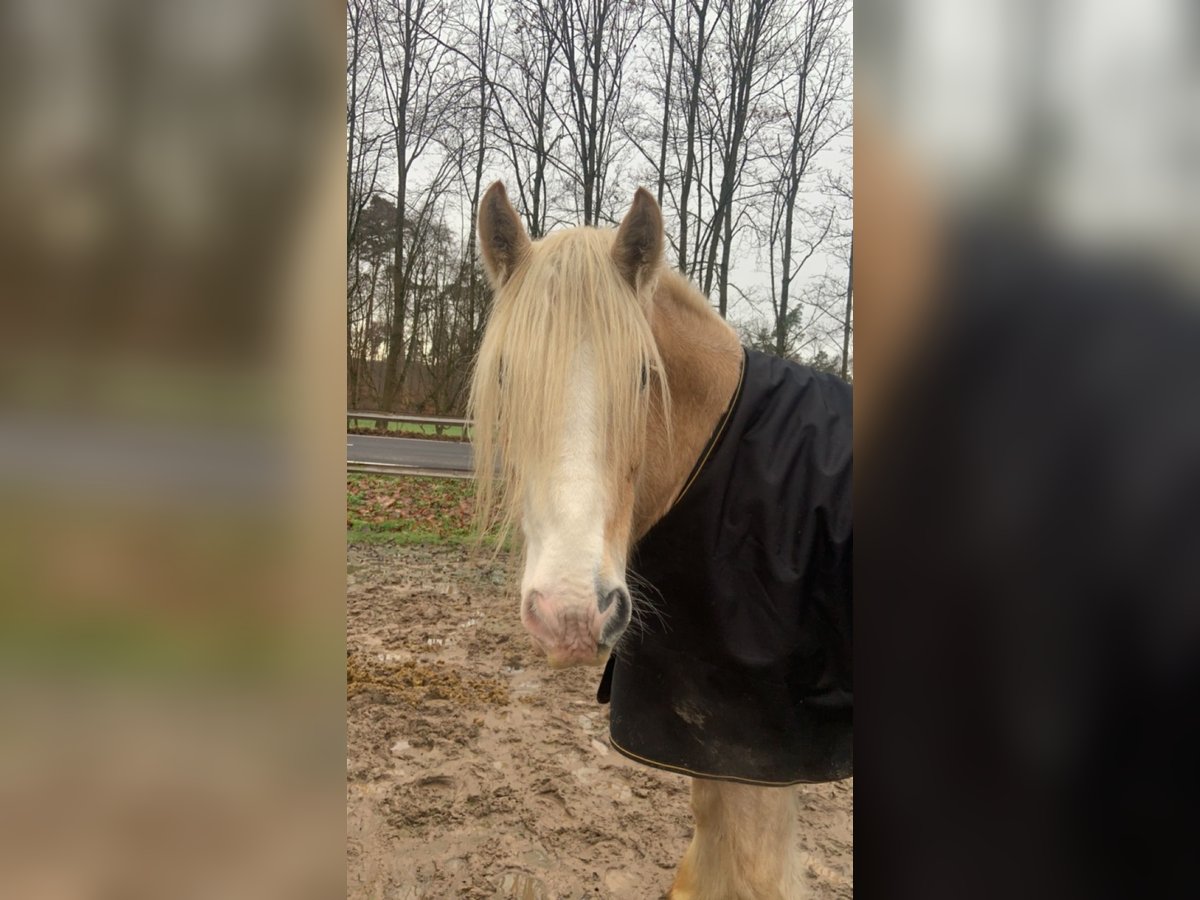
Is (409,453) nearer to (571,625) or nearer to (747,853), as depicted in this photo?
(571,625)

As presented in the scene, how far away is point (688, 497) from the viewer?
109 cm

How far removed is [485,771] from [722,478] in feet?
2.62

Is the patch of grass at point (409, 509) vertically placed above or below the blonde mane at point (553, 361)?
below

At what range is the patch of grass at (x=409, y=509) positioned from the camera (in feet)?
3.88

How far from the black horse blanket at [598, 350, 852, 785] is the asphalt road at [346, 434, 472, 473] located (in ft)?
1.34

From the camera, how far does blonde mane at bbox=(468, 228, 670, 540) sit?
0.95 meters

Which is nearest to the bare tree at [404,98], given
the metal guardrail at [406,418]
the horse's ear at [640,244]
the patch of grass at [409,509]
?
the metal guardrail at [406,418]

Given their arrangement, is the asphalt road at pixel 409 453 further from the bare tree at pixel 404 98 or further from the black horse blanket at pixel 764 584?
the black horse blanket at pixel 764 584

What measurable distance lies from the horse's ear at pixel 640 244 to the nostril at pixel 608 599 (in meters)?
0.54

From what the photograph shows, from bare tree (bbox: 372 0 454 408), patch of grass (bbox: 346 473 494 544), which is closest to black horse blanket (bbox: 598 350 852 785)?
patch of grass (bbox: 346 473 494 544)
